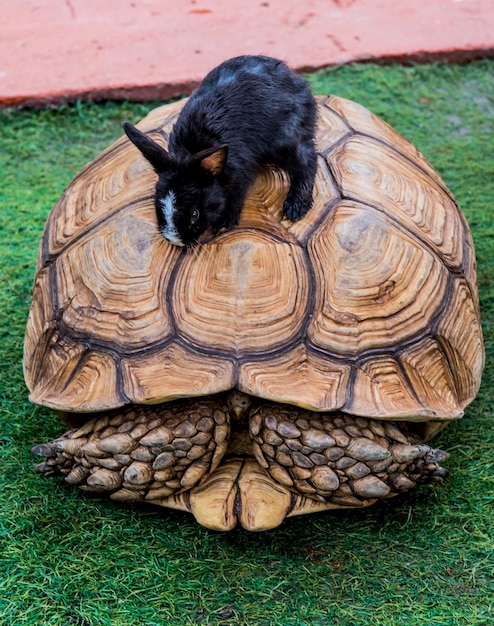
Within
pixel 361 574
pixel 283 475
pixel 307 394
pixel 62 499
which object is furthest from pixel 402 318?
pixel 62 499

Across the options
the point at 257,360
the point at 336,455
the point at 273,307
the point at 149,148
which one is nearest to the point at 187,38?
the point at 149,148

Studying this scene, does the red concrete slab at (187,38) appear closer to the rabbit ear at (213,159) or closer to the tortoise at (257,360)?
the tortoise at (257,360)

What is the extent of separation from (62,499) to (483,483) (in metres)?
1.54

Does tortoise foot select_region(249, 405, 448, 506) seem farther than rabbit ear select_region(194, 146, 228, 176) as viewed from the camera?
Yes

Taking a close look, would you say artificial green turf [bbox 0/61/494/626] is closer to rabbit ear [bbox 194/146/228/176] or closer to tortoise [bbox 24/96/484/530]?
tortoise [bbox 24/96/484/530]

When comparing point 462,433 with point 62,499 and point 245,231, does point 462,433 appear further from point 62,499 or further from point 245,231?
point 62,499

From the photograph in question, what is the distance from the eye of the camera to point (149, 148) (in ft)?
8.95

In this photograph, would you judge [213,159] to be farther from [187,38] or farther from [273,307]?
[187,38]

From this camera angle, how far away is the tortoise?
2.83 meters

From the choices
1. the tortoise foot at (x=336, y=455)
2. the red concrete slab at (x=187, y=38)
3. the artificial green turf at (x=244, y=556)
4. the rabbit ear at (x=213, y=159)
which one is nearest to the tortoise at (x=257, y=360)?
the tortoise foot at (x=336, y=455)

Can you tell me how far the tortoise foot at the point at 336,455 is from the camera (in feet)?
9.39

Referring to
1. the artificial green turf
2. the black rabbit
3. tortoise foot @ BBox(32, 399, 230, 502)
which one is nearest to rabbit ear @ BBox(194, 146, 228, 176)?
the black rabbit

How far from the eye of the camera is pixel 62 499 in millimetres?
3100

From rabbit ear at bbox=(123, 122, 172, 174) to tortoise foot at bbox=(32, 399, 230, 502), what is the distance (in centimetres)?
81
